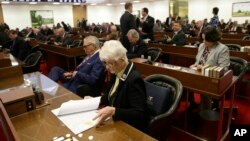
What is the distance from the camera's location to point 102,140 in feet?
4.29

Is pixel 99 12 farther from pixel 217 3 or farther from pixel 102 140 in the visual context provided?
pixel 102 140

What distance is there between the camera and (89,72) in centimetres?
291

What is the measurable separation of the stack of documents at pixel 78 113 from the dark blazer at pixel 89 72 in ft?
3.30

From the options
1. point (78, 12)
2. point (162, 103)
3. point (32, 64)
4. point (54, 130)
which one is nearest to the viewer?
point (54, 130)

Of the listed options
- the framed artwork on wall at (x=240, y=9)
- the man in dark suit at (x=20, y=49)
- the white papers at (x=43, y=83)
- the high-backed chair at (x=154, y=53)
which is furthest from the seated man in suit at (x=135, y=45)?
the framed artwork on wall at (x=240, y=9)

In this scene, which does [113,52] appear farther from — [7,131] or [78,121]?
[7,131]

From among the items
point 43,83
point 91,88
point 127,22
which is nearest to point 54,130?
point 43,83

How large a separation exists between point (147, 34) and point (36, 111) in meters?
4.60

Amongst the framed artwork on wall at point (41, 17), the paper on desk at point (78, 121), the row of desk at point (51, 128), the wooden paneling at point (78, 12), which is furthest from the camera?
the wooden paneling at point (78, 12)

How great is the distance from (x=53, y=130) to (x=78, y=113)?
26 centimetres

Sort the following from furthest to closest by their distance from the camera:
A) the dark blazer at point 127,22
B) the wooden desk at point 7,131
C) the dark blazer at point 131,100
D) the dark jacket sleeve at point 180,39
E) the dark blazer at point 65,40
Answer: the dark blazer at point 65,40 < the dark jacket sleeve at point 180,39 < the dark blazer at point 127,22 < the dark blazer at point 131,100 < the wooden desk at point 7,131

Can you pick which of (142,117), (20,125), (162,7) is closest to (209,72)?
(142,117)

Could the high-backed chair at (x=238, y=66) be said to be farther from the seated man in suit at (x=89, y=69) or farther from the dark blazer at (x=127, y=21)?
the dark blazer at (x=127, y=21)

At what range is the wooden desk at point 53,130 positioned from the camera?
1.34m
